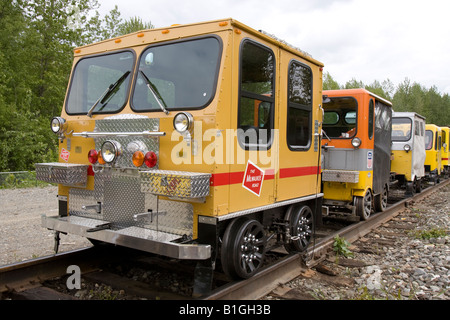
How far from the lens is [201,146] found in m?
3.66

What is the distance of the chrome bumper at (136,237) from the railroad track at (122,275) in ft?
1.54

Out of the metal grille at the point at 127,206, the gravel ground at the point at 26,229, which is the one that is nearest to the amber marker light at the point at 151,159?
the metal grille at the point at 127,206

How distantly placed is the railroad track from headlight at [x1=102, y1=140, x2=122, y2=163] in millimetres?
1470

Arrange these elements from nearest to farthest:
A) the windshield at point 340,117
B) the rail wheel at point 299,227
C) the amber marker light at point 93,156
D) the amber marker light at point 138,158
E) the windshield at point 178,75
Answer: the windshield at point 178,75 < the amber marker light at point 138,158 < the amber marker light at point 93,156 < the rail wheel at point 299,227 < the windshield at point 340,117

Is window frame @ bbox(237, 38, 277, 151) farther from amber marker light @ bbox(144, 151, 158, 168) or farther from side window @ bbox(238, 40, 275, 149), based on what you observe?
amber marker light @ bbox(144, 151, 158, 168)

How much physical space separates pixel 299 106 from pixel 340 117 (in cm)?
365

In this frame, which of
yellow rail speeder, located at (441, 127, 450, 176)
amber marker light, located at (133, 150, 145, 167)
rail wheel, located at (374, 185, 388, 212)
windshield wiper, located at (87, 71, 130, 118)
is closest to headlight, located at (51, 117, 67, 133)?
windshield wiper, located at (87, 71, 130, 118)

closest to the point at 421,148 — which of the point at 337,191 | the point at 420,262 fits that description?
the point at 337,191

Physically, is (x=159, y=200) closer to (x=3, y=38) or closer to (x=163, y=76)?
(x=163, y=76)

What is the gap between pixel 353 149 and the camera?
796cm

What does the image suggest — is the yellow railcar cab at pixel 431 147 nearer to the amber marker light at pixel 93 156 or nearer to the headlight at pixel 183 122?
the headlight at pixel 183 122

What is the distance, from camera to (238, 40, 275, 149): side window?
159 inches

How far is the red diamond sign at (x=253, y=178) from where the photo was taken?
13.5 feet

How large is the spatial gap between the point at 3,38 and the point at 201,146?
61.3 ft
